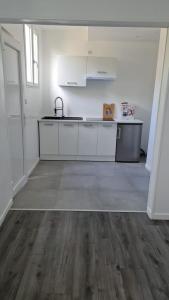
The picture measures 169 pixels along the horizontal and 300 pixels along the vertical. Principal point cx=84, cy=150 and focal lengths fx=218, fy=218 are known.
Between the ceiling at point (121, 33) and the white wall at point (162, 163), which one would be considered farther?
the ceiling at point (121, 33)

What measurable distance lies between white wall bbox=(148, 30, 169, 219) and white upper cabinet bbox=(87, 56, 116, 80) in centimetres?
249

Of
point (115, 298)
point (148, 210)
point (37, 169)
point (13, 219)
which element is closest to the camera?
point (115, 298)

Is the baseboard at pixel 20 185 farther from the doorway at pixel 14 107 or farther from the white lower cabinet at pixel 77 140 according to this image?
the white lower cabinet at pixel 77 140

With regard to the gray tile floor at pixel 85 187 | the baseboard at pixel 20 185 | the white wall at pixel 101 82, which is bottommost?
the gray tile floor at pixel 85 187

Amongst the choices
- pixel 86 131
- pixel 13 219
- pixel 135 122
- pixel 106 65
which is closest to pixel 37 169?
pixel 86 131

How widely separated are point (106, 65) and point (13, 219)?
3568 millimetres

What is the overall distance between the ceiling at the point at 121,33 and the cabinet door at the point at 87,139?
1.78m

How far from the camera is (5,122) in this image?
2555 millimetres

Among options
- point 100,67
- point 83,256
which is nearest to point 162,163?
point 83,256

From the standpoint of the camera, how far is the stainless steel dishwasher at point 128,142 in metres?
4.60

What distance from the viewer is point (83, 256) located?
200 cm

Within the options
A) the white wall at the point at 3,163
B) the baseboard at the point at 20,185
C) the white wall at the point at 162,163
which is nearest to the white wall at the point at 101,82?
the baseboard at the point at 20,185

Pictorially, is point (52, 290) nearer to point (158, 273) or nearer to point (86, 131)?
point (158, 273)

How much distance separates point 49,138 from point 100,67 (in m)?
1.85
